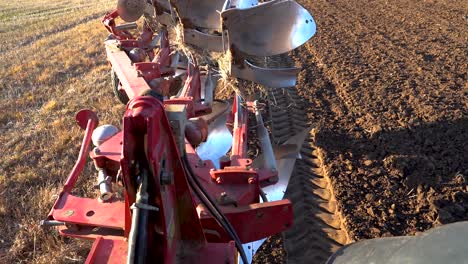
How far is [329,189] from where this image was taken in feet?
13.0

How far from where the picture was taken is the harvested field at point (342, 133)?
3.45m

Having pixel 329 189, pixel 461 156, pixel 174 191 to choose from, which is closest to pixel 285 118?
pixel 329 189

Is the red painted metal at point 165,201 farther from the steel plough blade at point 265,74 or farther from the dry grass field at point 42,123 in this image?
the dry grass field at point 42,123

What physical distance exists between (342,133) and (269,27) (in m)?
2.02

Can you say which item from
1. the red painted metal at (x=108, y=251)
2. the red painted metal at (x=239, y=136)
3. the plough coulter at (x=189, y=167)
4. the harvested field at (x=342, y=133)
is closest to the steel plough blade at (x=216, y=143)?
the plough coulter at (x=189, y=167)

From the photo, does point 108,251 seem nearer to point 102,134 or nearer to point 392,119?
point 102,134

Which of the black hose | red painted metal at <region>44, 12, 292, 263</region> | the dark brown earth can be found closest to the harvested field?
the dark brown earth

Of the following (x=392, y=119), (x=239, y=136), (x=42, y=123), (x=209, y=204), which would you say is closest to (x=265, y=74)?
(x=239, y=136)

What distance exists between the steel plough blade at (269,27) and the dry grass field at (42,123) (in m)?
1.90

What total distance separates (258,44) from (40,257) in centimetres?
213

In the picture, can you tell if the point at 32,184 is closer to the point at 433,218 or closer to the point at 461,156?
the point at 433,218

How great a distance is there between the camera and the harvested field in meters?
3.45

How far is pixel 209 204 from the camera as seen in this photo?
2260mm

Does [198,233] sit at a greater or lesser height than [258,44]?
lesser
